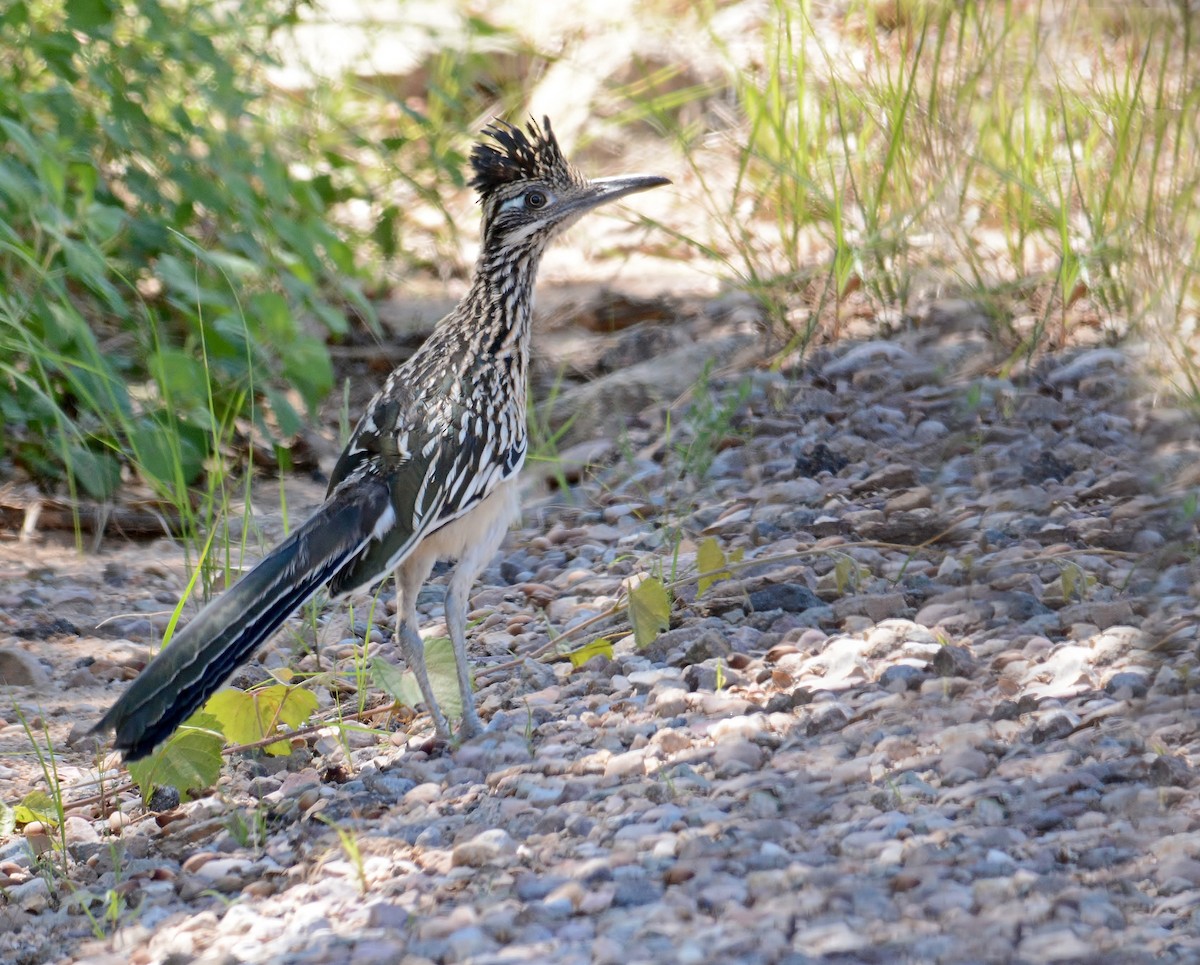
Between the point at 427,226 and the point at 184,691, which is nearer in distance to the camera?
the point at 184,691

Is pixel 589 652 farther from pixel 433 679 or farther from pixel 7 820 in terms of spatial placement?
pixel 7 820

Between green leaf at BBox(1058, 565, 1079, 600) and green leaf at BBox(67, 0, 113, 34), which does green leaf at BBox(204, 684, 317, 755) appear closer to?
green leaf at BBox(1058, 565, 1079, 600)

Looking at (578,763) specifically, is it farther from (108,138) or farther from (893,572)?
(108,138)

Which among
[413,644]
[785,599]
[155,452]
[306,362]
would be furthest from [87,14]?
[785,599]

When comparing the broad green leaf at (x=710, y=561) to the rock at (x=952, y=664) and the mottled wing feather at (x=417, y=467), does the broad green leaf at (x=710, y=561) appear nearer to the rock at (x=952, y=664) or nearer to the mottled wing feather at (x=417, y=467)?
the mottled wing feather at (x=417, y=467)


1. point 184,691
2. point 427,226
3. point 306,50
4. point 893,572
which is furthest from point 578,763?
point 306,50

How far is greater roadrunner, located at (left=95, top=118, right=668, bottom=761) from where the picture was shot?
10.6 ft

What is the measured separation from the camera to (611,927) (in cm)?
256

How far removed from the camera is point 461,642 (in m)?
3.88

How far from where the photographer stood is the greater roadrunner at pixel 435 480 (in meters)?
3.24

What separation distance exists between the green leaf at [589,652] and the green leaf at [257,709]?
762 mm

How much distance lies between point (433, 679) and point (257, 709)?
48 centimetres

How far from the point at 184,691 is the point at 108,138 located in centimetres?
319

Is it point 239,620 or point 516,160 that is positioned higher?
point 516,160
